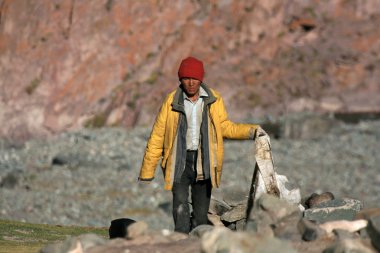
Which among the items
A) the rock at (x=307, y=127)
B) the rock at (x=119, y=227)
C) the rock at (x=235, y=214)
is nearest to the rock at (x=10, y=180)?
the rock at (x=307, y=127)

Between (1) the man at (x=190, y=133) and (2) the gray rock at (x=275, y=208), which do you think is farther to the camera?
(1) the man at (x=190, y=133)

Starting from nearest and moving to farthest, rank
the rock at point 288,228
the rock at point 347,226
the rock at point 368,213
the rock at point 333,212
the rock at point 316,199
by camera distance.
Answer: the rock at point 288,228
the rock at point 347,226
the rock at point 368,213
the rock at point 333,212
the rock at point 316,199

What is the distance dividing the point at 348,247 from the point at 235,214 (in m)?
3.78

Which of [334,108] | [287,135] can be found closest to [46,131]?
[287,135]

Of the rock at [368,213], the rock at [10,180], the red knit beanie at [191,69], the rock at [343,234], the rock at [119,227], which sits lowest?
the rock at [10,180]

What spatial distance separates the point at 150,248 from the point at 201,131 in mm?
1663

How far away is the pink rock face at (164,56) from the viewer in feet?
140

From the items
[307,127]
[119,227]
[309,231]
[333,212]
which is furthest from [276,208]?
[307,127]

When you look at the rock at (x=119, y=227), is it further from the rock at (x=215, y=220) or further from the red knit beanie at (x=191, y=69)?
the red knit beanie at (x=191, y=69)

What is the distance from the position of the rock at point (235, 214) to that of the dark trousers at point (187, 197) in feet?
3.50

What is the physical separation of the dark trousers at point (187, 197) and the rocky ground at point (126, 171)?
12713mm

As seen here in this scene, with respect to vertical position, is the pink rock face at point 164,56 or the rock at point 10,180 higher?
the pink rock face at point 164,56

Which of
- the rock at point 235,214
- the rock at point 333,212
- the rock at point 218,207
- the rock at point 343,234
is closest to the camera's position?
the rock at point 343,234

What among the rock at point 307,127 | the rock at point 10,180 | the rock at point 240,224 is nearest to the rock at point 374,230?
the rock at point 240,224
